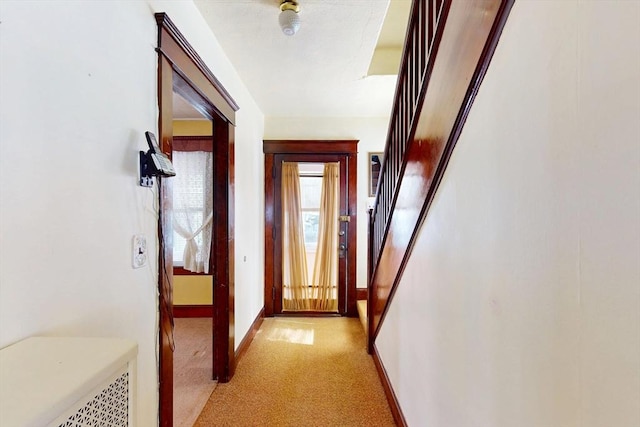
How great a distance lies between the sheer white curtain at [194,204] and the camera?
386cm

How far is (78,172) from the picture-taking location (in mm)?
949

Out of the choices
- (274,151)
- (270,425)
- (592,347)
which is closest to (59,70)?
(592,347)

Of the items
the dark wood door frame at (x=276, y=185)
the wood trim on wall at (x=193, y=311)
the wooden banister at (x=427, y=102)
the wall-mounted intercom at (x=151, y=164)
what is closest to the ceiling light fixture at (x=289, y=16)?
the wooden banister at (x=427, y=102)

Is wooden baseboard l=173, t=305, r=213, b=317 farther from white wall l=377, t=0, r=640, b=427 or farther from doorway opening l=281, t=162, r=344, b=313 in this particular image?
white wall l=377, t=0, r=640, b=427

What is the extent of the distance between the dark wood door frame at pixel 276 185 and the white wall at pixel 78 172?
Result: 238cm

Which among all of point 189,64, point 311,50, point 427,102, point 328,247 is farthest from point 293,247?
point 427,102

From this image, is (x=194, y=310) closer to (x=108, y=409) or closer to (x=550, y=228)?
(x=108, y=409)

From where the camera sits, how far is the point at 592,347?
534 millimetres

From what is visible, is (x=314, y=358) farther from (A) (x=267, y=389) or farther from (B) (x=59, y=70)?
(B) (x=59, y=70)

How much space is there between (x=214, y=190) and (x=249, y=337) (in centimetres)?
154

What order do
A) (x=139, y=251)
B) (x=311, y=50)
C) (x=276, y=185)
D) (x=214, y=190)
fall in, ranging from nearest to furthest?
1. (x=139, y=251)
2. (x=311, y=50)
3. (x=214, y=190)
4. (x=276, y=185)

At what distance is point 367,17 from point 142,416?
92.1 inches

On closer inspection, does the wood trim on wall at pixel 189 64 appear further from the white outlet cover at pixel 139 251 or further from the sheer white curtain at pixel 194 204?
the sheer white curtain at pixel 194 204

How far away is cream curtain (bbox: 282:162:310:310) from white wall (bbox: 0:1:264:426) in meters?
2.49
